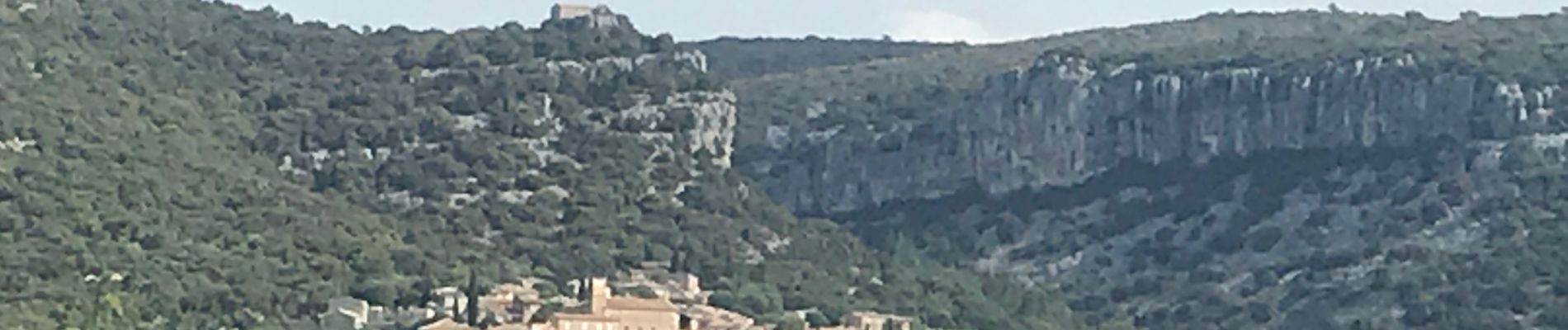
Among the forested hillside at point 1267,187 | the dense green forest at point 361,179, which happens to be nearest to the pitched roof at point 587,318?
the dense green forest at point 361,179

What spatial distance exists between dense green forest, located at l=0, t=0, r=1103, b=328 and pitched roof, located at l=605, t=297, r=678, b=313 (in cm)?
657

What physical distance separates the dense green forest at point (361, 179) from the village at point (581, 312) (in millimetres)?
969

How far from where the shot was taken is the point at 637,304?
130000 mm

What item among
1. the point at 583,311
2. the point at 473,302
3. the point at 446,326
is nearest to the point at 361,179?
the point at 473,302

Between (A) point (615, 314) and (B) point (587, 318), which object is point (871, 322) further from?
(B) point (587, 318)

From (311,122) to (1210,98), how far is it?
110ft

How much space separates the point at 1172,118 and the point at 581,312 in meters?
67.6

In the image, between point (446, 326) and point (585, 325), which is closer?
point (585, 325)

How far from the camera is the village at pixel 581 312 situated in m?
128

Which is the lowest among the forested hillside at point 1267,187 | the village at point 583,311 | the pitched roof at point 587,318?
the forested hillside at point 1267,187

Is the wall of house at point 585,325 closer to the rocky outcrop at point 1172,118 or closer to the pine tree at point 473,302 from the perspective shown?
the pine tree at point 473,302

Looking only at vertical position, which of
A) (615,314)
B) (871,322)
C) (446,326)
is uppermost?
(615,314)

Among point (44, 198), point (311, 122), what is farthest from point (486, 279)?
point (311, 122)

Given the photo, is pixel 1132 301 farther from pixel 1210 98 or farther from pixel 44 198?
pixel 44 198
